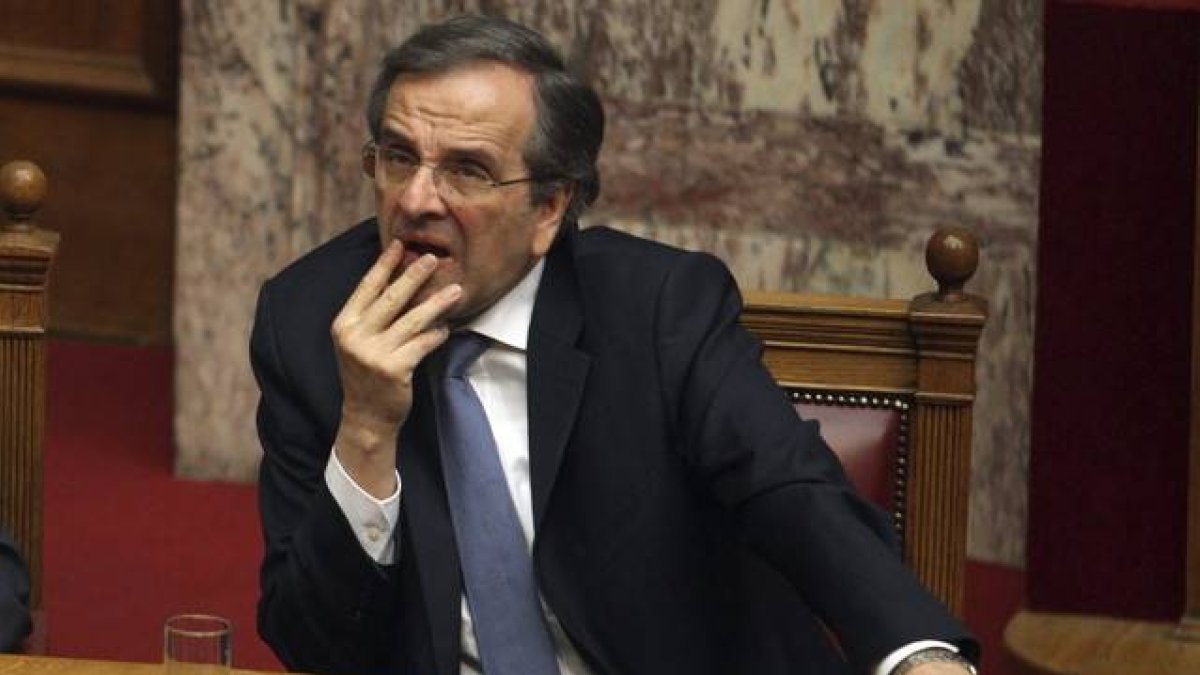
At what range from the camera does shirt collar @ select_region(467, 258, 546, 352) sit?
2840mm

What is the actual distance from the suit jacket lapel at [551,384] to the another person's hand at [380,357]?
134mm

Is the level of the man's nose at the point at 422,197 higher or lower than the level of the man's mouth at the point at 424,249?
higher

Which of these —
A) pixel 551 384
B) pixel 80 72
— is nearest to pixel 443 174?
pixel 551 384

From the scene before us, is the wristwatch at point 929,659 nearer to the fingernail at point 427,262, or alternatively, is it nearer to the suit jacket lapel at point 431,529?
the suit jacket lapel at point 431,529

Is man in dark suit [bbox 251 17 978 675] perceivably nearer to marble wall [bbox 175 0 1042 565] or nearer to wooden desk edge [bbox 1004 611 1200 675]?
wooden desk edge [bbox 1004 611 1200 675]

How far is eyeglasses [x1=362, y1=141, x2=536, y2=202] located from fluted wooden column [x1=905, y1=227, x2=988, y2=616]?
1.66ft

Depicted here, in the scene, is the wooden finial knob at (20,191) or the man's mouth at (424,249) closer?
the man's mouth at (424,249)

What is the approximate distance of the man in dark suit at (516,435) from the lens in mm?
2709

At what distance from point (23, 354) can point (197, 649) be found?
3.17 ft

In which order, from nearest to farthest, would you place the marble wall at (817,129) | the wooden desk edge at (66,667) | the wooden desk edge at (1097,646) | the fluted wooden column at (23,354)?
the wooden desk edge at (66,667) < the fluted wooden column at (23,354) < the wooden desk edge at (1097,646) < the marble wall at (817,129)

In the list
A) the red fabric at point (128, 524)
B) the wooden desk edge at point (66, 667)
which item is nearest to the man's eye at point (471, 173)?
the wooden desk edge at point (66, 667)

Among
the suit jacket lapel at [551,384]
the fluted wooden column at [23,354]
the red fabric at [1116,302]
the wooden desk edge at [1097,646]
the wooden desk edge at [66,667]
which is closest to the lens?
the wooden desk edge at [66,667]

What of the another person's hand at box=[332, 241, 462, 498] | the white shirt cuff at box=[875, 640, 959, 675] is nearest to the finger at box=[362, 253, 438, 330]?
Answer: the another person's hand at box=[332, 241, 462, 498]

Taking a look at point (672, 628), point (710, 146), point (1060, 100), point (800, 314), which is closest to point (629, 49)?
point (710, 146)
